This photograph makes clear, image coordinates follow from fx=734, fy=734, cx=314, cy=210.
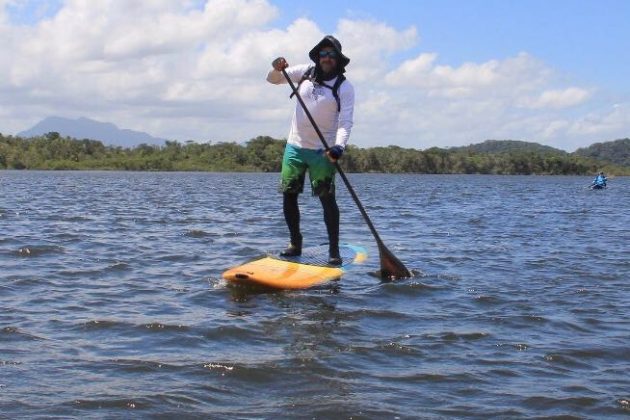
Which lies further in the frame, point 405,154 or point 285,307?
point 405,154

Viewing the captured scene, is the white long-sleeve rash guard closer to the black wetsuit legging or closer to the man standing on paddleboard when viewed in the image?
the man standing on paddleboard

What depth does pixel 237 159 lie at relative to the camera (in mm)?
167125

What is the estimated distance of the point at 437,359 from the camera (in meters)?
5.55

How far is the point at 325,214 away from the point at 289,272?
3.49 ft

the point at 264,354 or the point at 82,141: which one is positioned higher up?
the point at 82,141

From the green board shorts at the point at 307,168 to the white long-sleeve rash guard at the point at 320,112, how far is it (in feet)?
0.33

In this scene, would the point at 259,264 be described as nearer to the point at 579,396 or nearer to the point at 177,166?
the point at 579,396

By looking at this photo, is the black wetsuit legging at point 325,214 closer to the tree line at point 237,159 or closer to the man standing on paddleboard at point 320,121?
the man standing on paddleboard at point 320,121

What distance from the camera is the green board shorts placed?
351 inches

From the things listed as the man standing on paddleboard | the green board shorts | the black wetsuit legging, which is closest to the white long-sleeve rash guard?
the man standing on paddleboard

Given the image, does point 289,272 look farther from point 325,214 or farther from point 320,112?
point 320,112

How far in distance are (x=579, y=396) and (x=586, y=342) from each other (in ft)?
4.90

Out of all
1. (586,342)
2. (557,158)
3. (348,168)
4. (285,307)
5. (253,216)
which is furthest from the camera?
(557,158)

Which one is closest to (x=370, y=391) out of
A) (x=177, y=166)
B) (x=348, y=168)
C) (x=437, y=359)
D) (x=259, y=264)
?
(x=437, y=359)
